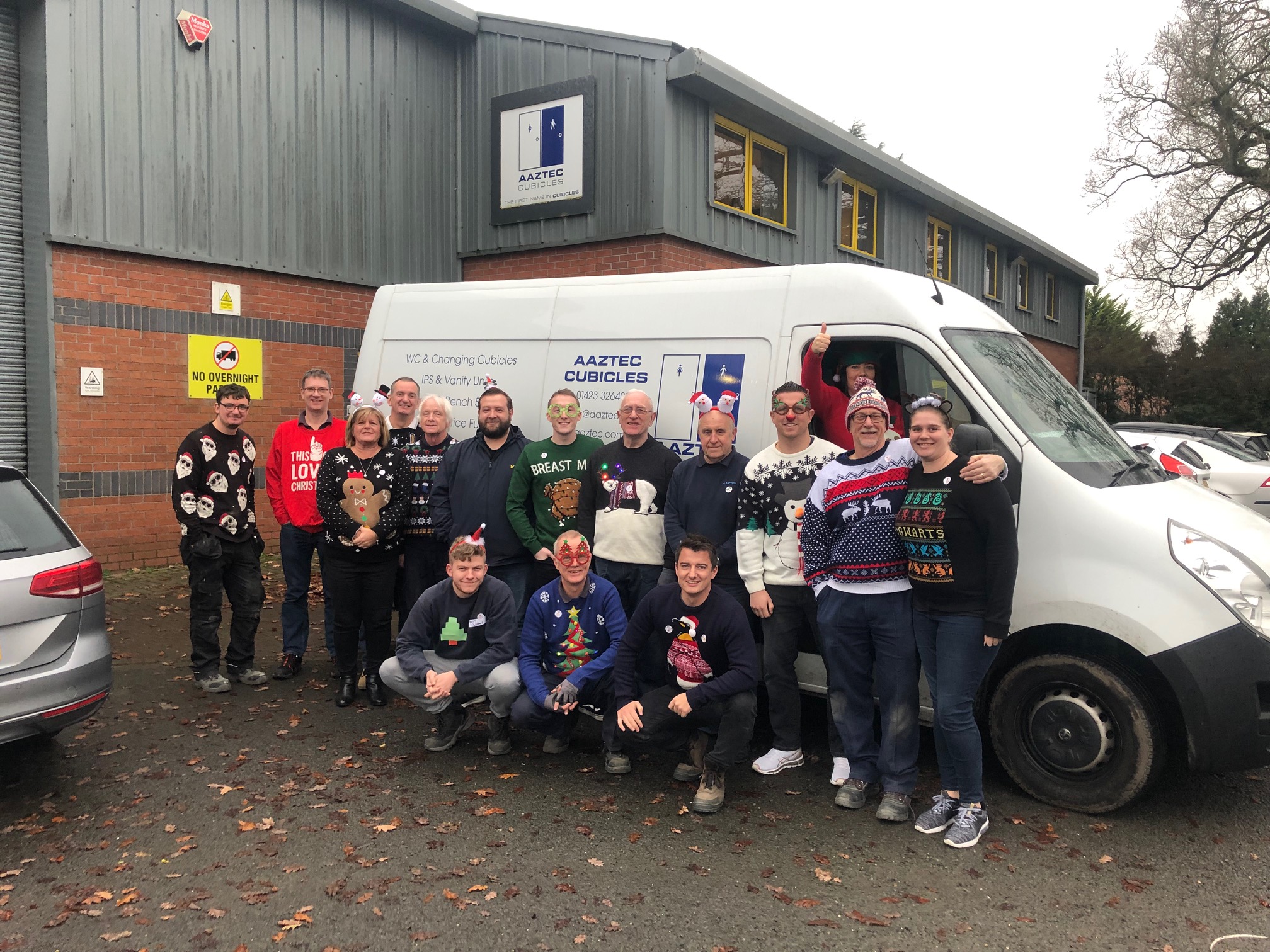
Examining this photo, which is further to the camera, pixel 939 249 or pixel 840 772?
pixel 939 249

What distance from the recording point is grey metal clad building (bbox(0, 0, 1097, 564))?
9656 millimetres

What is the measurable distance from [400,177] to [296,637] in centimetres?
781

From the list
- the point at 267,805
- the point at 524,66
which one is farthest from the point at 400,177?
the point at 267,805

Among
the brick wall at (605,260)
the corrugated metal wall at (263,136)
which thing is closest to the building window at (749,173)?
the brick wall at (605,260)

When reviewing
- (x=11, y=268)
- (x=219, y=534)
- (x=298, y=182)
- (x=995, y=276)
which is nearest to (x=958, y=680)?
(x=219, y=534)

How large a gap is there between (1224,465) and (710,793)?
11.1 m

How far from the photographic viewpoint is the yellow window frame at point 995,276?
914 inches

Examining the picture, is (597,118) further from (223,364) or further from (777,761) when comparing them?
(777,761)

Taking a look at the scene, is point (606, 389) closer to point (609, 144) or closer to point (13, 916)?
point (13, 916)

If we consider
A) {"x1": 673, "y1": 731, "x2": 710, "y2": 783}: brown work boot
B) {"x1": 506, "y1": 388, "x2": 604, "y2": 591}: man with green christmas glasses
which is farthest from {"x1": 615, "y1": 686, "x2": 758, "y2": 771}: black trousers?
{"x1": 506, "y1": 388, "x2": 604, "y2": 591}: man with green christmas glasses

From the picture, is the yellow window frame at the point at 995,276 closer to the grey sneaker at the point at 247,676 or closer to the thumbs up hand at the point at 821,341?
the thumbs up hand at the point at 821,341

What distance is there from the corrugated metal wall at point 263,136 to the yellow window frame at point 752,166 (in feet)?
12.0

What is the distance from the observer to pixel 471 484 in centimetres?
600

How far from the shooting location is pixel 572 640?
5.16 meters
